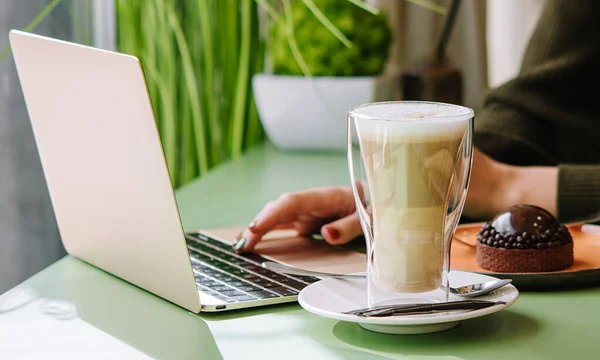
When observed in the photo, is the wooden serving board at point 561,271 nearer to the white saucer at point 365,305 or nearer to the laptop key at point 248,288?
the white saucer at point 365,305

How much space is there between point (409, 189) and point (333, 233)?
10.1 inches

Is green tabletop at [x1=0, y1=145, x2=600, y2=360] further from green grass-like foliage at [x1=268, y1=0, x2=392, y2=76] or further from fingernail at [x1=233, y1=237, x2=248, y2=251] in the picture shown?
green grass-like foliage at [x1=268, y1=0, x2=392, y2=76]

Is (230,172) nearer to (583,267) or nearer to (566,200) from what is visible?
(566,200)

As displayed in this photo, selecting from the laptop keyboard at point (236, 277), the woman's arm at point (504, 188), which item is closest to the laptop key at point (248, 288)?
the laptop keyboard at point (236, 277)

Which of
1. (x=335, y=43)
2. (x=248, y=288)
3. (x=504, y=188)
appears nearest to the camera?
(x=248, y=288)

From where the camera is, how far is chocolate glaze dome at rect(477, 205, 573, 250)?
74 centimetres

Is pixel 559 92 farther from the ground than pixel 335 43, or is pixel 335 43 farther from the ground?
pixel 335 43

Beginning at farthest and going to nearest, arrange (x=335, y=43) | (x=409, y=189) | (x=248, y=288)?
(x=335, y=43) < (x=248, y=288) < (x=409, y=189)

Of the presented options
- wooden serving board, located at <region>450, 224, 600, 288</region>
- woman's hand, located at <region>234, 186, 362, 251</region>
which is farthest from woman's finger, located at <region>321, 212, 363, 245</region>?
wooden serving board, located at <region>450, 224, 600, 288</region>

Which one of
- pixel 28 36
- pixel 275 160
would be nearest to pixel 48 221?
pixel 275 160

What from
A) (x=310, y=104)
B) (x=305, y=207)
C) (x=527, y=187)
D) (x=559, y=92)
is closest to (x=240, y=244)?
(x=305, y=207)

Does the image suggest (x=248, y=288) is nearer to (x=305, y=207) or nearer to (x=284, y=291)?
(x=284, y=291)

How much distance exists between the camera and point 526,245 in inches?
29.0

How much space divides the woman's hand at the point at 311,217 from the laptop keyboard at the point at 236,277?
28 millimetres
